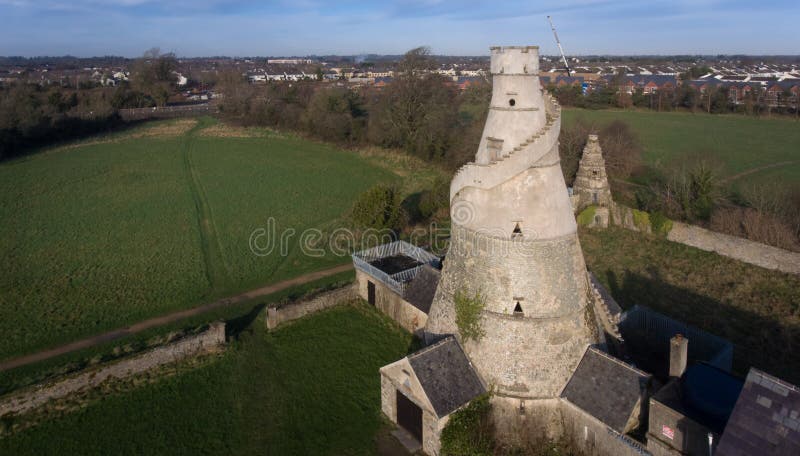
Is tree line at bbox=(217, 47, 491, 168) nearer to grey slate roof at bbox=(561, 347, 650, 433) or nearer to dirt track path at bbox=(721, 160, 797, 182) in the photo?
dirt track path at bbox=(721, 160, 797, 182)

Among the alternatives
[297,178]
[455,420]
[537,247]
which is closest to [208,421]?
[455,420]

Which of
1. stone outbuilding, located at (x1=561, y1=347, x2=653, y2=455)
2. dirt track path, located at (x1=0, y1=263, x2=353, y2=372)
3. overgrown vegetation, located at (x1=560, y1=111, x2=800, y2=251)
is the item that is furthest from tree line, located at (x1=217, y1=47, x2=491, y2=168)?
stone outbuilding, located at (x1=561, y1=347, x2=653, y2=455)

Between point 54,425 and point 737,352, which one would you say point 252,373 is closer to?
point 54,425

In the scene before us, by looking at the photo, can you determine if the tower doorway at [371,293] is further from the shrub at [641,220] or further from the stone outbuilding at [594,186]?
the shrub at [641,220]

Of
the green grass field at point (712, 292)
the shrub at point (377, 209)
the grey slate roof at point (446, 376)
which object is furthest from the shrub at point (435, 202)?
the grey slate roof at point (446, 376)

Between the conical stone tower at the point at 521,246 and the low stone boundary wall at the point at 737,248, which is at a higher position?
the conical stone tower at the point at 521,246
